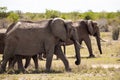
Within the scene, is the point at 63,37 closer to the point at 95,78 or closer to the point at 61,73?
the point at 61,73

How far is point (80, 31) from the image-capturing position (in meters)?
26.0

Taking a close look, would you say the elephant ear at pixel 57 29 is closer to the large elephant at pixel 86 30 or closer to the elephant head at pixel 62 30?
the elephant head at pixel 62 30

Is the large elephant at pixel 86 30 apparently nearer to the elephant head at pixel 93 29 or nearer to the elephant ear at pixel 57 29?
the elephant head at pixel 93 29

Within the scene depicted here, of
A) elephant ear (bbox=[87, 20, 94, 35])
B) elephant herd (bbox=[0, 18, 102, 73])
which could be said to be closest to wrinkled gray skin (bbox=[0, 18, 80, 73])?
elephant herd (bbox=[0, 18, 102, 73])

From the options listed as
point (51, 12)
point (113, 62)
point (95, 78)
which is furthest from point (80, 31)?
point (51, 12)

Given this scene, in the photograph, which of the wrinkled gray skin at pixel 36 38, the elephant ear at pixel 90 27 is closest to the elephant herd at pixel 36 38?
the wrinkled gray skin at pixel 36 38

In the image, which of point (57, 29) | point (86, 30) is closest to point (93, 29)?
point (86, 30)

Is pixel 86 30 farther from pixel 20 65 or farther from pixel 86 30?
pixel 20 65

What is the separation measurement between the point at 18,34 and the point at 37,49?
3.00 feet

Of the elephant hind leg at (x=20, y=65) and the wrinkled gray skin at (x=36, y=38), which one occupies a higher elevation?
the wrinkled gray skin at (x=36, y=38)

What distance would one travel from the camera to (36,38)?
17.1m

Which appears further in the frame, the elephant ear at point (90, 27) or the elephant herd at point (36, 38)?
the elephant ear at point (90, 27)

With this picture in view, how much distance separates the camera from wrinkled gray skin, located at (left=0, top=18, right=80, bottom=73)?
17.0m

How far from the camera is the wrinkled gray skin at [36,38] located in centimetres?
Result: 1698
